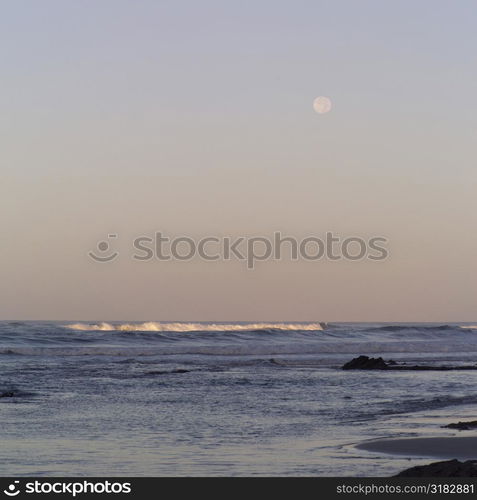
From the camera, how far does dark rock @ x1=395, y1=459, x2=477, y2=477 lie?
11.3 metres

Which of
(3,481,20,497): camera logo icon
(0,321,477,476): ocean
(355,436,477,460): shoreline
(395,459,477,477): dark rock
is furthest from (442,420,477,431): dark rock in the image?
(3,481,20,497): camera logo icon

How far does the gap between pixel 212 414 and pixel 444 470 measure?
8290 millimetres

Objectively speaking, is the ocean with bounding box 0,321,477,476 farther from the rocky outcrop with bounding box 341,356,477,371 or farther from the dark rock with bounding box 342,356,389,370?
the rocky outcrop with bounding box 341,356,477,371

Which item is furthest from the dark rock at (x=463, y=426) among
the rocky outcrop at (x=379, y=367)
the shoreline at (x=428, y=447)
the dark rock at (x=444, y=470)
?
the rocky outcrop at (x=379, y=367)

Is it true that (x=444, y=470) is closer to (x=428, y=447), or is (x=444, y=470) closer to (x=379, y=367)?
(x=428, y=447)

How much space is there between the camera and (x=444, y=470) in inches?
453

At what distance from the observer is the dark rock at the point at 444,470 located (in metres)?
11.3

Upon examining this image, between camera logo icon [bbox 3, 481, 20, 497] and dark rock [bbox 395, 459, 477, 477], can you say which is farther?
dark rock [bbox 395, 459, 477, 477]

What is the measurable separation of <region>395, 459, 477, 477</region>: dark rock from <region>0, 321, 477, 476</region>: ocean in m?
0.55

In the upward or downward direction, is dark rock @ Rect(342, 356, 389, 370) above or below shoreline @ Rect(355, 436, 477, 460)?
above

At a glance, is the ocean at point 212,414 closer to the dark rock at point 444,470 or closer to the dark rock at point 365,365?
the dark rock at point 444,470

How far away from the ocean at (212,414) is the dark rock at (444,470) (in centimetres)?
55

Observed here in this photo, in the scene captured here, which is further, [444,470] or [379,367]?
[379,367]

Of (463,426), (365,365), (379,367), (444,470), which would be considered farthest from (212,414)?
(379,367)
